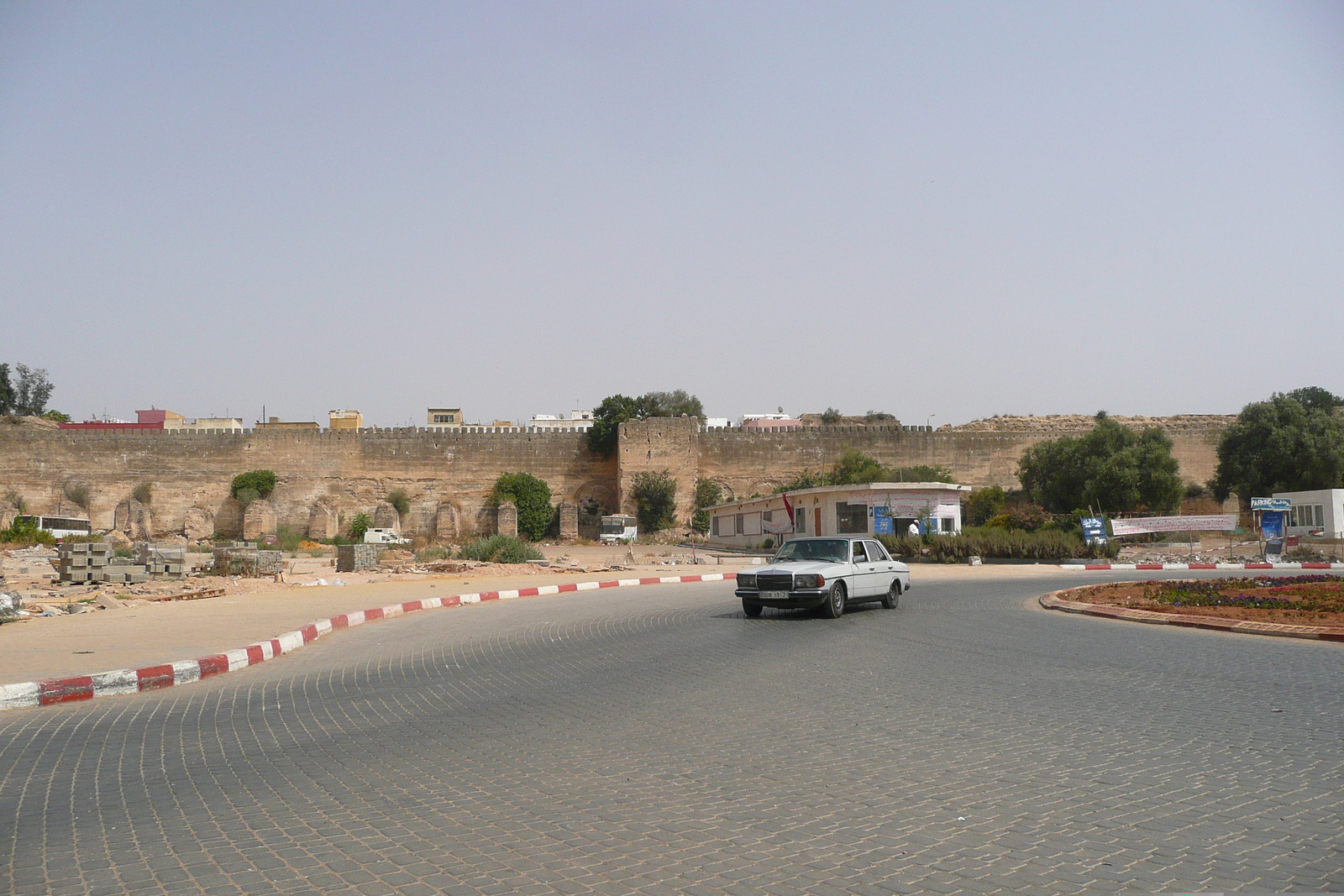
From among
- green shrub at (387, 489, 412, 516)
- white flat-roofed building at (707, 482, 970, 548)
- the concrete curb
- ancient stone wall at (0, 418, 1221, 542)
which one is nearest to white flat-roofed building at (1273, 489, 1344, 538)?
white flat-roofed building at (707, 482, 970, 548)

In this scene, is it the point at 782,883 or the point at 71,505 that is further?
the point at 71,505

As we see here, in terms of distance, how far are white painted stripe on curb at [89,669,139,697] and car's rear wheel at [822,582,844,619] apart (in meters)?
7.15

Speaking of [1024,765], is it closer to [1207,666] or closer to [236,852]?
[236,852]

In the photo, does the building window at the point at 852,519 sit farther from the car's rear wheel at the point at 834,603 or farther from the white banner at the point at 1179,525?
the car's rear wheel at the point at 834,603

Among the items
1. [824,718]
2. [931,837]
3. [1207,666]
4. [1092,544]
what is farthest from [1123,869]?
[1092,544]

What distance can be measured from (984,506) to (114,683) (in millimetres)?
34783

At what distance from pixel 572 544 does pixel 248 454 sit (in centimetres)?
1753

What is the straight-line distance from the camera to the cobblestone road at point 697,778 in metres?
3.14

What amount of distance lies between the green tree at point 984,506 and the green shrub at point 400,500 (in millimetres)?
26430

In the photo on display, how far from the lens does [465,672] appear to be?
7609mm

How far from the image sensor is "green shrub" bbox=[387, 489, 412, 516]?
47.5 meters

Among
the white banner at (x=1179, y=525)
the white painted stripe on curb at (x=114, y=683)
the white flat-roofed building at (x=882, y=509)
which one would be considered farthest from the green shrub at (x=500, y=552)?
the white painted stripe on curb at (x=114, y=683)

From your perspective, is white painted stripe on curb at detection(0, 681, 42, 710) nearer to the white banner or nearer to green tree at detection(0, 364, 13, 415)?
the white banner

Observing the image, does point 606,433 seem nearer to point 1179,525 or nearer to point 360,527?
point 360,527
